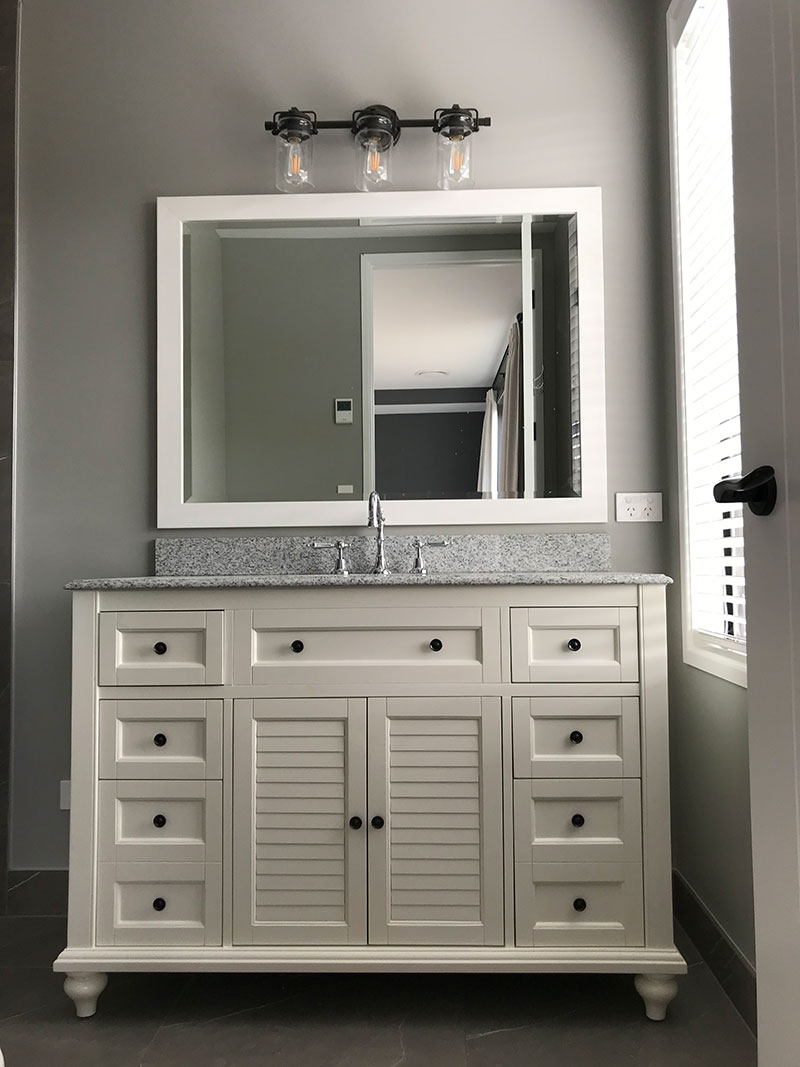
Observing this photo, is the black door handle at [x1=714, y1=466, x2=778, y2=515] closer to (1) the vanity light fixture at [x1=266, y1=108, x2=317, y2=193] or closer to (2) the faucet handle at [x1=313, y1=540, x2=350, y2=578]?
(2) the faucet handle at [x1=313, y1=540, x2=350, y2=578]

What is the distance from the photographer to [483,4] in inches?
94.5

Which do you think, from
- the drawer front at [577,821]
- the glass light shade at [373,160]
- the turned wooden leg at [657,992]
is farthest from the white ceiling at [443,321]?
the turned wooden leg at [657,992]

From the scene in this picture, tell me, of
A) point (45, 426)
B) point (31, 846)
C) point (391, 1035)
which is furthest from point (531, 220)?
point (31, 846)

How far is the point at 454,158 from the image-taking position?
229cm

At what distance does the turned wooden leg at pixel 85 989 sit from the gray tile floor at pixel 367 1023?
0.03 meters

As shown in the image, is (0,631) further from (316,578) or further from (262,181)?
(262,181)

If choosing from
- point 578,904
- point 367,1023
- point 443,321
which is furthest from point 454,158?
point 367,1023

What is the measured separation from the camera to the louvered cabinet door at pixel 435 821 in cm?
178

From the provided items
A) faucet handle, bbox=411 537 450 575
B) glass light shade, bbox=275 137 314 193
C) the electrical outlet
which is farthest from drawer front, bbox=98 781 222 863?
glass light shade, bbox=275 137 314 193

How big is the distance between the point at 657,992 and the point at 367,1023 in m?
0.61

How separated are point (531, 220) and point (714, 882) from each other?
1.78m

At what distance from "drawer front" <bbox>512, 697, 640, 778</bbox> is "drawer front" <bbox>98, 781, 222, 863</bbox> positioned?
26.2 inches

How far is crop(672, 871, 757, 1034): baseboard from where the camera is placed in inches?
68.4

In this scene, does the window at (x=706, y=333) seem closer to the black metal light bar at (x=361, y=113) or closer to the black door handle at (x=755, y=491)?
the black metal light bar at (x=361, y=113)
